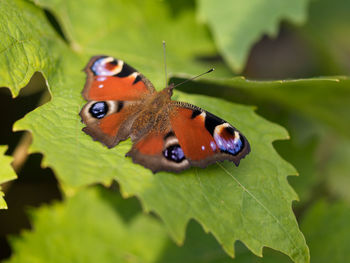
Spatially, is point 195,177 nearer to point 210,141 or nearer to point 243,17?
point 210,141

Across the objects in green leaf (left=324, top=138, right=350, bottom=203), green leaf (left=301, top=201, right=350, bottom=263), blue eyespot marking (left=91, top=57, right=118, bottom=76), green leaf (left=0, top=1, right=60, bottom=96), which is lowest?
green leaf (left=324, top=138, right=350, bottom=203)

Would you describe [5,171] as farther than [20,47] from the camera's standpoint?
No

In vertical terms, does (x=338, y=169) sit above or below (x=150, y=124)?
below

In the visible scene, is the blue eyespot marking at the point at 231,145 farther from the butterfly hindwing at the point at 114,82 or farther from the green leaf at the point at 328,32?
the green leaf at the point at 328,32

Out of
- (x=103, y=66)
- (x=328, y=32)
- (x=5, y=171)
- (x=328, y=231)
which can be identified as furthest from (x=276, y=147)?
(x=5, y=171)

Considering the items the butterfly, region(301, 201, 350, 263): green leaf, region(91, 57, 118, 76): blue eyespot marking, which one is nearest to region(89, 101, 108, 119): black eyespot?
the butterfly

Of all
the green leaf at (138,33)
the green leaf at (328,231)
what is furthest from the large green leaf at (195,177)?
the green leaf at (328,231)

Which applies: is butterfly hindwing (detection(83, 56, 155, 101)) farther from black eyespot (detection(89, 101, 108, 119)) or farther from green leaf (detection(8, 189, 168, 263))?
green leaf (detection(8, 189, 168, 263))
